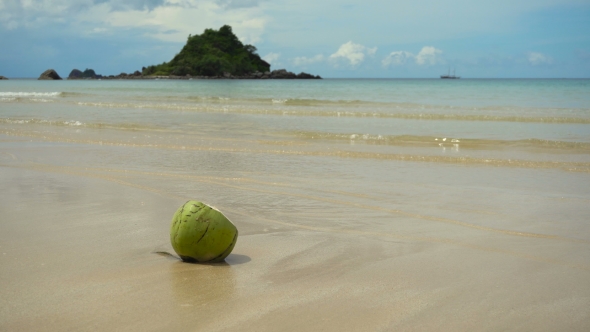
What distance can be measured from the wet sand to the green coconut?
12cm

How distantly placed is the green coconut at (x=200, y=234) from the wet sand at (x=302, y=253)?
0.40 ft

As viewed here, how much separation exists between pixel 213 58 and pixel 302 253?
117 metres

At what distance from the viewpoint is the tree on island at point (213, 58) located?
115750mm

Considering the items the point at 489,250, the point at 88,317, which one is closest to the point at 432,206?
the point at 489,250

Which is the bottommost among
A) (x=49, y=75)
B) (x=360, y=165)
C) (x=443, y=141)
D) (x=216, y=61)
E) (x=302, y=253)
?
(x=302, y=253)

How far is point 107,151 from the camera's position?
9383 millimetres

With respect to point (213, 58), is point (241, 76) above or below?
below

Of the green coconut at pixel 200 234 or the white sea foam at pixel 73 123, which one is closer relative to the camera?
the green coconut at pixel 200 234

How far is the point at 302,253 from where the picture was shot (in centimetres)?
398

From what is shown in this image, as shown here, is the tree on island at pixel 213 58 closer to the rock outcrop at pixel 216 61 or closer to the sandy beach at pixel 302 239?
the rock outcrop at pixel 216 61

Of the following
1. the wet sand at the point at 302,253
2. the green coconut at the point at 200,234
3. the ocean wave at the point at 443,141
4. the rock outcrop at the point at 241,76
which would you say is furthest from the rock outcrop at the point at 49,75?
the green coconut at the point at 200,234

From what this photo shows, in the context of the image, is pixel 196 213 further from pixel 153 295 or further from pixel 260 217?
pixel 260 217

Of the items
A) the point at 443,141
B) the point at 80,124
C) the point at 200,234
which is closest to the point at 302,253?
the point at 200,234

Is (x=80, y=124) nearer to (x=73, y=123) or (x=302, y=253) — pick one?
(x=73, y=123)
